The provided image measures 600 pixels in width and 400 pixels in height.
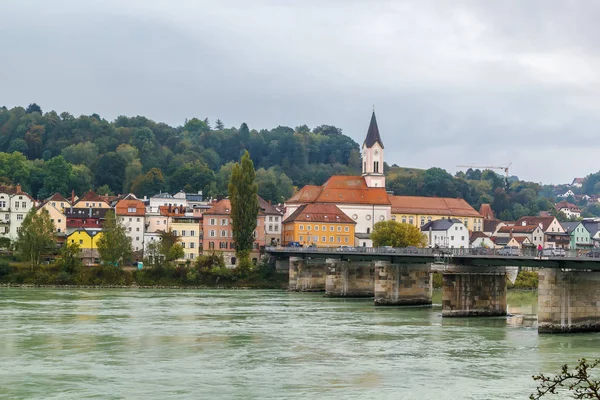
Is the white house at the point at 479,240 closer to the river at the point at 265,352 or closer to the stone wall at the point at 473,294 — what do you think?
the river at the point at 265,352

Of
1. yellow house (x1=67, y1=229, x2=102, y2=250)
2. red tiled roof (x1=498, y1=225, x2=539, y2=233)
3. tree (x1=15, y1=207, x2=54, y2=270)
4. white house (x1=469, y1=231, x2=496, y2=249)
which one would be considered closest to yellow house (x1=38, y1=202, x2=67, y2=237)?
yellow house (x1=67, y1=229, x2=102, y2=250)

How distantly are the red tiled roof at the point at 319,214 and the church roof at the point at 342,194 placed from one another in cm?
1012

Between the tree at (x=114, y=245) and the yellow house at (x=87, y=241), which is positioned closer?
the tree at (x=114, y=245)

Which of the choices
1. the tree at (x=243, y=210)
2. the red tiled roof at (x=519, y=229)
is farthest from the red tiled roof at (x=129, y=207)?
the red tiled roof at (x=519, y=229)

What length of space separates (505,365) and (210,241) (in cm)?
8648

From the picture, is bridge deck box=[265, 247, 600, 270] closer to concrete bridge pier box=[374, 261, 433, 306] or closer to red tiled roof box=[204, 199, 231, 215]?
concrete bridge pier box=[374, 261, 433, 306]

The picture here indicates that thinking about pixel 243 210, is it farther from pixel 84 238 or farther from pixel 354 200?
pixel 354 200

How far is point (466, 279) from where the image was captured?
73000 millimetres

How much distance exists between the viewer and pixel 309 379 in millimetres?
41250

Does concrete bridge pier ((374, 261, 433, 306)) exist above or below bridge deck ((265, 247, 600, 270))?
below

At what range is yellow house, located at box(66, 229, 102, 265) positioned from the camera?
12012cm

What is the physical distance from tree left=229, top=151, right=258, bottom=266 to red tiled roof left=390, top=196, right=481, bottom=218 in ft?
181

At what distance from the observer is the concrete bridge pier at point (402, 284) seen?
85.9m

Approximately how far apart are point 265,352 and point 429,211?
416 ft
